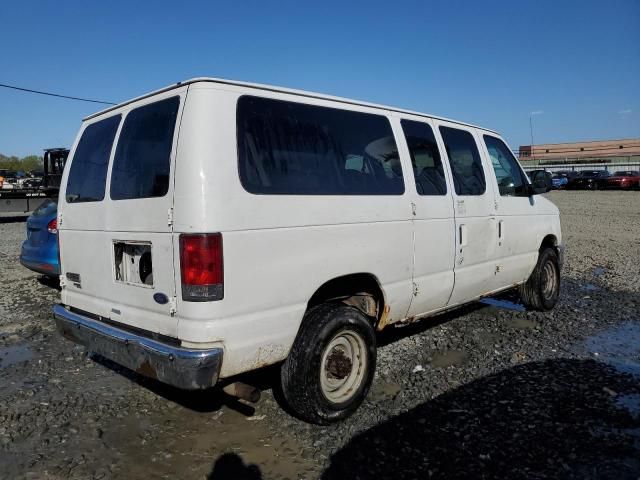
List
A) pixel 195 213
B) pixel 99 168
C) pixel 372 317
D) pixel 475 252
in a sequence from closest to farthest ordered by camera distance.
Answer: pixel 195 213 < pixel 99 168 < pixel 372 317 < pixel 475 252

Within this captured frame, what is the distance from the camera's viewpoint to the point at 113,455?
3.21m

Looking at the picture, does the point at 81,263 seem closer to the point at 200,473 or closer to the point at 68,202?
the point at 68,202

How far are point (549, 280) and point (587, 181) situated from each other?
37.3 meters

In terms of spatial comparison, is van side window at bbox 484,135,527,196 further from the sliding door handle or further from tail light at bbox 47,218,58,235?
tail light at bbox 47,218,58,235

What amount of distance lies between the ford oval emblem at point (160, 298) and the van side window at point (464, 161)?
9.03ft

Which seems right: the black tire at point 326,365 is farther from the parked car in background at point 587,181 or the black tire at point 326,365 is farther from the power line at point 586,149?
the power line at point 586,149

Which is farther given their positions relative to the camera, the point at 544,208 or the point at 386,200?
the point at 544,208

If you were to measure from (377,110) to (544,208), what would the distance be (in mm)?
3033

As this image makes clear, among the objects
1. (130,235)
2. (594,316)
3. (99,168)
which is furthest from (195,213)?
(594,316)

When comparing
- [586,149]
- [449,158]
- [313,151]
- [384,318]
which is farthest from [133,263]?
[586,149]

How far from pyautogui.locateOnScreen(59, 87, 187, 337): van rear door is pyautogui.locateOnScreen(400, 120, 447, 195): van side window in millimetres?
1979

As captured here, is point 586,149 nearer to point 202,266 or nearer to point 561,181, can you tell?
point 561,181

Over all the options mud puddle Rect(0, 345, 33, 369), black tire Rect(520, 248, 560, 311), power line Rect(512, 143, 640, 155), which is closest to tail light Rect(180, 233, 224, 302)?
mud puddle Rect(0, 345, 33, 369)

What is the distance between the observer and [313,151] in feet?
11.5
